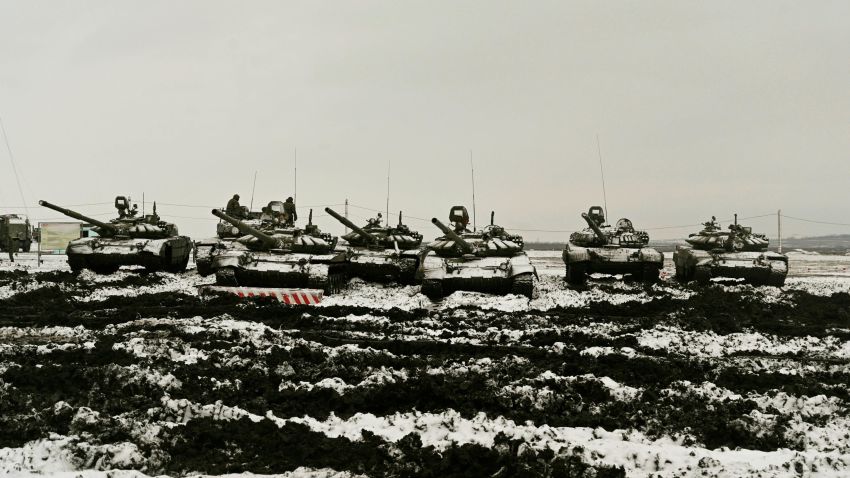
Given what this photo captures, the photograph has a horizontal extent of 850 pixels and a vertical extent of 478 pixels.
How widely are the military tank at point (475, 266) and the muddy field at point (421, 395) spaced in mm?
3161

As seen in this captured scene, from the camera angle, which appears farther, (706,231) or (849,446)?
(706,231)

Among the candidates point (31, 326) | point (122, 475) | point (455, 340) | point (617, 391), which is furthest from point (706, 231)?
point (122, 475)

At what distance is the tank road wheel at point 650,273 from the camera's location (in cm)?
1883

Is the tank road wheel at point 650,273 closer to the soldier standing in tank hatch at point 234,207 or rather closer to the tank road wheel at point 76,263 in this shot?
the soldier standing in tank hatch at point 234,207

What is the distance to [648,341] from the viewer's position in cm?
933

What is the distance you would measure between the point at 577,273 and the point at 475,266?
515 cm

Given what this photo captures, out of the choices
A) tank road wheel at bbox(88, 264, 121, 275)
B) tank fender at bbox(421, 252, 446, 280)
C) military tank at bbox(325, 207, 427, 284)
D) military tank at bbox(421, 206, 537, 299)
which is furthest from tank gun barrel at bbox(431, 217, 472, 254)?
tank road wheel at bbox(88, 264, 121, 275)

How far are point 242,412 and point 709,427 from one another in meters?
3.61

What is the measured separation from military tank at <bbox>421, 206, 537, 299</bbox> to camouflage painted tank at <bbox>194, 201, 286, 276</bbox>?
510 centimetres

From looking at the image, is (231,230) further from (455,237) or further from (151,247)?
(455,237)

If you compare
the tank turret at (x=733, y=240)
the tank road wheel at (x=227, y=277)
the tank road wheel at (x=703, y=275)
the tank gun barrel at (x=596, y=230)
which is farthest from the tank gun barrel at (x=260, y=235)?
the tank turret at (x=733, y=240)

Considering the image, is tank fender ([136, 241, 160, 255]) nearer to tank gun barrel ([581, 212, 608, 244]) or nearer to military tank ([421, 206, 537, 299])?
military tank ([421, 206, 537, 299])

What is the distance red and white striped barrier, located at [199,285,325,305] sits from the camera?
14297mm

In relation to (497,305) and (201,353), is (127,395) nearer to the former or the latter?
(201,353)
